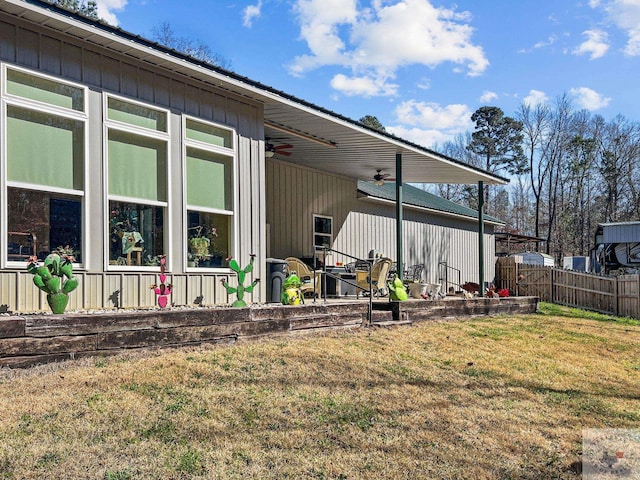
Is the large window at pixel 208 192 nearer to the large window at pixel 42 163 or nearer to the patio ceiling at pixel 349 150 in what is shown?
the patio ceiling at pixel 349 150

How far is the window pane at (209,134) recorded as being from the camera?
24.5 ft

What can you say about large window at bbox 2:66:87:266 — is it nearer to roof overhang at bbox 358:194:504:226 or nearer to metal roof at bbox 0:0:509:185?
metal roof at bbox 0:0:509:185

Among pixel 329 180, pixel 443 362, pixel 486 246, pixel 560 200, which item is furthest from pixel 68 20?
pixel 560 200

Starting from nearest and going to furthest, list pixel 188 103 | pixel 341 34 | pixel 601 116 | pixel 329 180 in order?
pixel 188 103 → pixel 329 180 → pixel 341 34 → pixel 601 116

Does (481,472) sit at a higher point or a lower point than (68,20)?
lower

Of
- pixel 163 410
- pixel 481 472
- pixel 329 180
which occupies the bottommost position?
pixel 481 472

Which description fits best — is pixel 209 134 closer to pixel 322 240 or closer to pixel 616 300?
pixel 322 240

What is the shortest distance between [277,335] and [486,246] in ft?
52.2

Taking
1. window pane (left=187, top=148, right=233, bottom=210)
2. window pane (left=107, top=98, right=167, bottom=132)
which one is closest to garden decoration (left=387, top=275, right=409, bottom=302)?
window pane (left=187, top=148, right=233, bottom=210)

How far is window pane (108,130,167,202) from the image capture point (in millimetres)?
6535

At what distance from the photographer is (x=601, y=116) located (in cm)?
4028

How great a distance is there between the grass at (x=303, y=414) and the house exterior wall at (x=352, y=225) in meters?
5.83

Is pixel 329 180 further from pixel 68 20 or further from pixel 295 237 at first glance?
pixel 68 20

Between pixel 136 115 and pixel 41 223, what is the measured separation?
1735 mm
